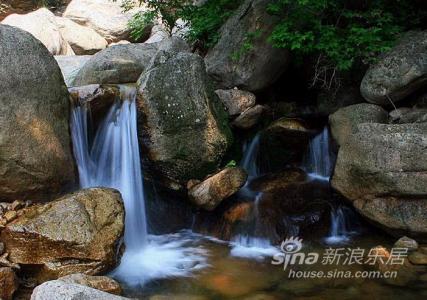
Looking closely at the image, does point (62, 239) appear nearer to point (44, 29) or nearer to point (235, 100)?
point (235, 100)

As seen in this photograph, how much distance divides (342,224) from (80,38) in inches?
499

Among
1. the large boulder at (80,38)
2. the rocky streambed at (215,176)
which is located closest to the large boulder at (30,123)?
the rocky streambed at (215,176)

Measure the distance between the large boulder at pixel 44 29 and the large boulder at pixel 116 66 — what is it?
18.9 feet

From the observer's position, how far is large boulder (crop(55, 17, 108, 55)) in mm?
15461

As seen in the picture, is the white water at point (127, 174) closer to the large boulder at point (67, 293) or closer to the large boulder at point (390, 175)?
the large boulder at point (67, 293)

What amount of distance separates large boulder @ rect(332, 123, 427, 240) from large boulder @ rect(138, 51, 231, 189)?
1.91 metres

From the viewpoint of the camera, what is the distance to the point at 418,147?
17.9 ft

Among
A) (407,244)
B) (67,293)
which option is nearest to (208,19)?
(407,244)

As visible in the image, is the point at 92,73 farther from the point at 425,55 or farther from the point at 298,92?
the point at 425,55

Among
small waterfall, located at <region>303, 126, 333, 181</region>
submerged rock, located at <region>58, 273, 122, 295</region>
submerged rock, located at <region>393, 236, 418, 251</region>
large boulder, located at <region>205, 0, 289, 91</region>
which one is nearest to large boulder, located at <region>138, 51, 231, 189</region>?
large boulder, located at <region>205, 0, 289, 91</region>

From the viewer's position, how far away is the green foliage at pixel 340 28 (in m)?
6.49

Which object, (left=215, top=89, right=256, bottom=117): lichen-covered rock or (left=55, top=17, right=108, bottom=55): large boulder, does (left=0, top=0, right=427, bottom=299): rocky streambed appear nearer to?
(left=215, top=89, right=256, bottom=117): lichen-covered rock

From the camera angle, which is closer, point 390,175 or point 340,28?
point 390,175

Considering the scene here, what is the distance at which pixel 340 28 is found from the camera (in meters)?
7.15
